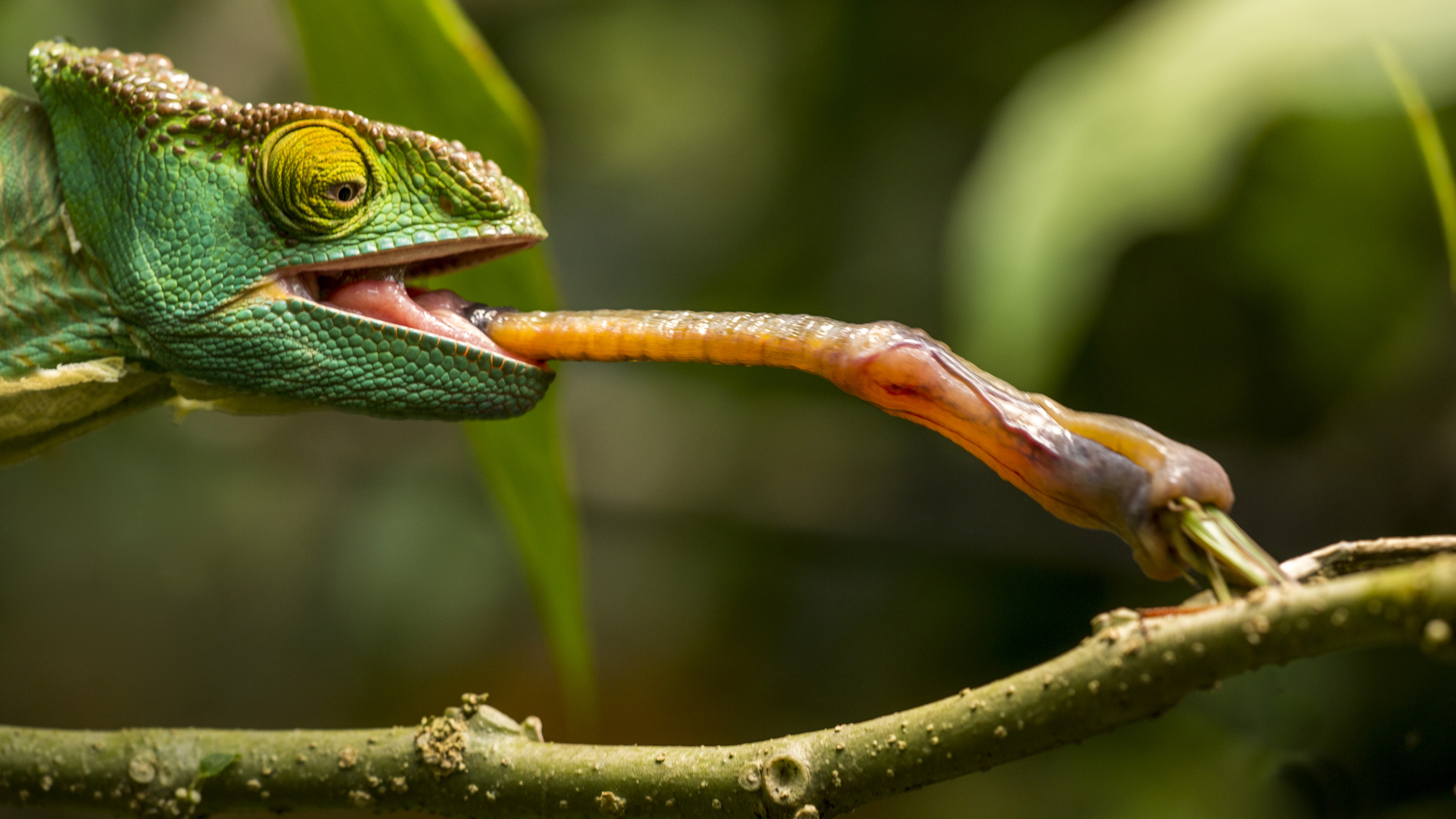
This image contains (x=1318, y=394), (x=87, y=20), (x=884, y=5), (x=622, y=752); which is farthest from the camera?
(x=884, y=5)

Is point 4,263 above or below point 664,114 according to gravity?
below

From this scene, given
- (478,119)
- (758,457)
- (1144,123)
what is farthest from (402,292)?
(758,457)

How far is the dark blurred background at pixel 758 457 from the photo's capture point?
7.88 ft

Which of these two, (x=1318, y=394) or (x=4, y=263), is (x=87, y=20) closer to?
(x=4, y=263)

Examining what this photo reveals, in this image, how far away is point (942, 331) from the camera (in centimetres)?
311

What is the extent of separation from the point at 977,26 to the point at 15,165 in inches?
100.0

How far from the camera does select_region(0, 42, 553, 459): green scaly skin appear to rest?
1.12m

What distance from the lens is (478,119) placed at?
129 cm

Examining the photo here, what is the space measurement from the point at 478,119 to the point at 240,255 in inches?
12.8

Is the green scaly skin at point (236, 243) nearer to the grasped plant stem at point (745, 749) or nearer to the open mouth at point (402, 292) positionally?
the open mouth at point (402, 292)

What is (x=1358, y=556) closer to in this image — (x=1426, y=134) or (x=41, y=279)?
(x=1426, y=134)

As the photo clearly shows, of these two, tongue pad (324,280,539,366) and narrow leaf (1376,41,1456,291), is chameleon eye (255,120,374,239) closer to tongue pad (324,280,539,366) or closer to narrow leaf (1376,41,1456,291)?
tongue pad (324,280,539,366)

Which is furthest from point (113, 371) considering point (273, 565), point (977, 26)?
point (273, 565)

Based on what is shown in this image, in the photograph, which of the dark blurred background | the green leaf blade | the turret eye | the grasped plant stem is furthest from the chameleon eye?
the dark blurred background
